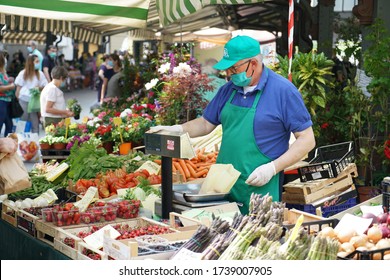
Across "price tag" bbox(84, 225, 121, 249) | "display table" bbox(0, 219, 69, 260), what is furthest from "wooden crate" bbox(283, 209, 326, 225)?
"display table" bbox(0, 219, 69, 260)

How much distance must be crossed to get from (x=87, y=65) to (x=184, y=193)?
115 ft

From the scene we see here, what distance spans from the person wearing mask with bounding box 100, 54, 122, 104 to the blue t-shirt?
10.4 metres

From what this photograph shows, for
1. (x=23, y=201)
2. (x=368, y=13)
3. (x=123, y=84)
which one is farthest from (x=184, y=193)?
(x=123, y=84)

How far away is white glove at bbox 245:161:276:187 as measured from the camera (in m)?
5.22

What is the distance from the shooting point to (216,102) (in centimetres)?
582

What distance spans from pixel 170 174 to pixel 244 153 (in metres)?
0.57

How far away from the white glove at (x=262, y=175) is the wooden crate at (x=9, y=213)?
1.91 meters

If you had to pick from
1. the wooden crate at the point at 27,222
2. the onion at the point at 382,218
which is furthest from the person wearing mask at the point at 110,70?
the onion at the point at 382,218

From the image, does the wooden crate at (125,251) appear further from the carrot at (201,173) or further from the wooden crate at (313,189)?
the carrot at (201,173)

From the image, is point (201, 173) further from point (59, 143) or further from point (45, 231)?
point (59, 143)

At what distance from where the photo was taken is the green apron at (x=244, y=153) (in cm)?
543

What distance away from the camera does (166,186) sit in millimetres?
5344

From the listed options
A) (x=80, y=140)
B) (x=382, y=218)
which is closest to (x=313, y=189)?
(x=382, y=218)
